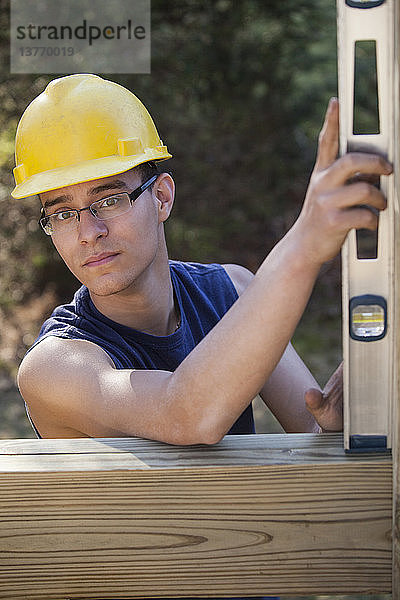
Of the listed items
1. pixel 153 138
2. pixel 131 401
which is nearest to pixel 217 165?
pixel 153 138

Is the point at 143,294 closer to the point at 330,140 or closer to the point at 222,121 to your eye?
the point at 330,140

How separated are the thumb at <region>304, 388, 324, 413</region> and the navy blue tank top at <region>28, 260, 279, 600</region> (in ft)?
1.79

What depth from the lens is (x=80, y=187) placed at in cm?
181

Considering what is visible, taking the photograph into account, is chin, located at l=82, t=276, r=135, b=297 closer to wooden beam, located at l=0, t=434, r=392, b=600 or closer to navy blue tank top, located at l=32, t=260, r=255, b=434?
navy blue tank top, located at l=32, t=260, r=255, b=434

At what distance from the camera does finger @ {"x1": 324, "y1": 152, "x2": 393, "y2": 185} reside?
1000 mm

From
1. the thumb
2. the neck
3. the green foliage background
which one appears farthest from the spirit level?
the green foliage background

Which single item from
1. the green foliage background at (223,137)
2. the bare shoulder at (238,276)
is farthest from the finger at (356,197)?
the green foliage background at (223,137)

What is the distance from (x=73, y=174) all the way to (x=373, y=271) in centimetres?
91

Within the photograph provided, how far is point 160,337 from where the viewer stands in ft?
6.55

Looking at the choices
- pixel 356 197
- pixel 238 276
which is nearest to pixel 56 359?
pixel 238 276

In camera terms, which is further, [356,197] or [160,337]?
[160,337]

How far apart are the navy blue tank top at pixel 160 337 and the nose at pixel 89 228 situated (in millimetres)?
242

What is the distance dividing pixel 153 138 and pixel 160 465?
110 cm

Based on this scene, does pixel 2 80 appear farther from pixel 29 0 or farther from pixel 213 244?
pixel 213 244
